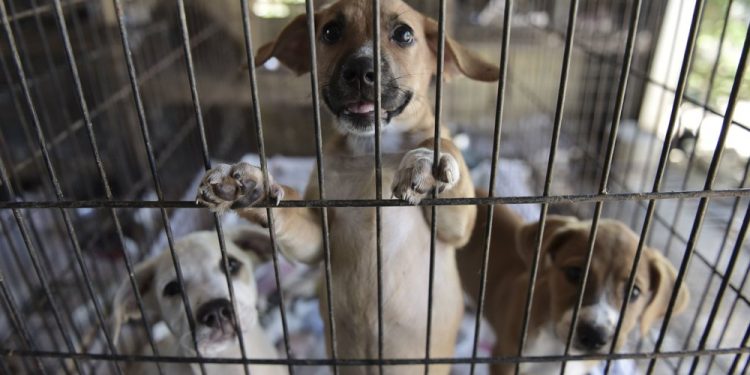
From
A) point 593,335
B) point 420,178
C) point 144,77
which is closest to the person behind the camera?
point 420,178

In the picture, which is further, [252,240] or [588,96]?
[588,96]

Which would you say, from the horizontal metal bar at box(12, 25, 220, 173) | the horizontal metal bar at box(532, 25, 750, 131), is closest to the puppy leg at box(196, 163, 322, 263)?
the horizontal metal bar at box(532, 25, 750, 131)

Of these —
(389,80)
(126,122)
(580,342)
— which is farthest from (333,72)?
(126,122)

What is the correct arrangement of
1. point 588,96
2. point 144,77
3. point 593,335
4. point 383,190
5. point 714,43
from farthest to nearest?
point 588,96 → point 714,43 → point 144,77 → point 593,335 → point 383,190

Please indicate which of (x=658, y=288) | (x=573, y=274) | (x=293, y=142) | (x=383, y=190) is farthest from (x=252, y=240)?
(x=293, y=142)

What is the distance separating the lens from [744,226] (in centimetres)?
89

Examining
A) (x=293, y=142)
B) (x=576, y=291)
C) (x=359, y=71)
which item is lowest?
(x=293, y=142)

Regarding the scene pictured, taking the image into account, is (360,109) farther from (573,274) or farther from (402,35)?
(573,274)

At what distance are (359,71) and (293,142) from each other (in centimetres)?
275

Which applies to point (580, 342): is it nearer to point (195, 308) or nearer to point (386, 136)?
point (386, 136)

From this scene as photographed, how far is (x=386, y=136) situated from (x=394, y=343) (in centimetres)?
48

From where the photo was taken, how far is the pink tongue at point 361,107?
0.99m

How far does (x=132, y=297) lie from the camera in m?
1.37

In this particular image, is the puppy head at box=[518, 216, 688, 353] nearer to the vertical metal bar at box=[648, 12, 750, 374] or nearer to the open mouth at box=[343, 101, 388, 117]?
the vertical metal bar at box=[648, 12, 750, 374]
